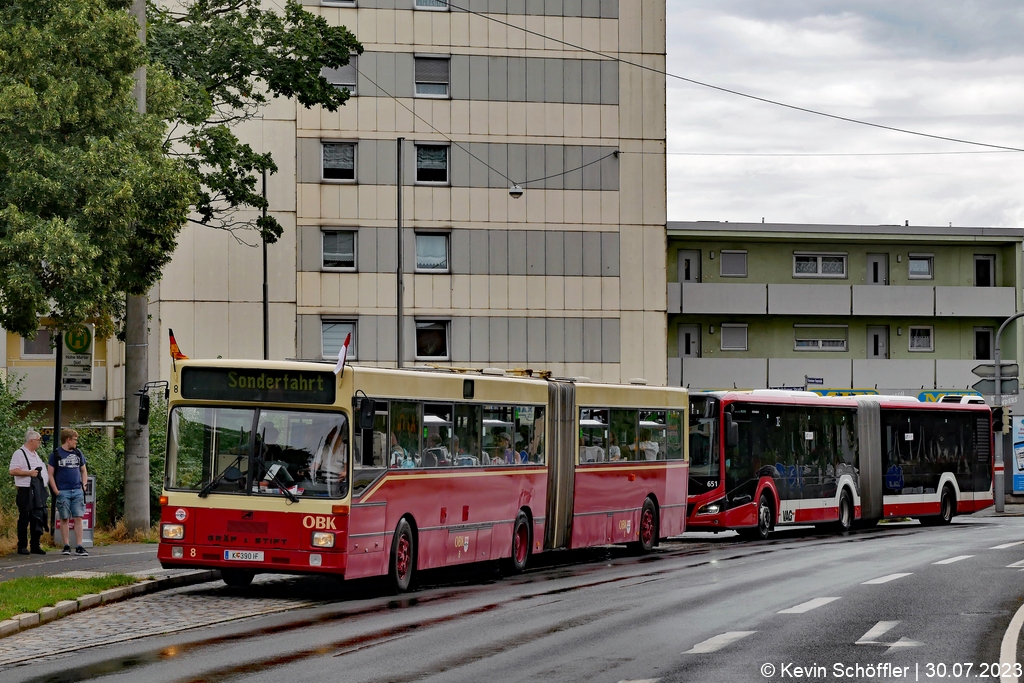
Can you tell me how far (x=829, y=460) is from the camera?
32.4 meters

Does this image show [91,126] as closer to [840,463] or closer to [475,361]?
[840,463]

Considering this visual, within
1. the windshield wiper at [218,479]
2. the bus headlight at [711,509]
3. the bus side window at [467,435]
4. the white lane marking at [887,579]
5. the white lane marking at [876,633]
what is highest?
the bus side window at [467,435]

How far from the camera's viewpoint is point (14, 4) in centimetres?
2084

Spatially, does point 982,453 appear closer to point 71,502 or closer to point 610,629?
point 71,502

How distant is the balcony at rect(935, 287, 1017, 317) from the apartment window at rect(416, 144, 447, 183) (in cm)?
2352

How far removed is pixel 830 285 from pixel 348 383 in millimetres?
46845

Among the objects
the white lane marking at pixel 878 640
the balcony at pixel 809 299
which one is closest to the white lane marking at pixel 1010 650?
the white lane marking at pixel 878 640

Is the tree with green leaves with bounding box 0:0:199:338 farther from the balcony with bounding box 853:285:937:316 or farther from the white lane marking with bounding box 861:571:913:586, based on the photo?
the balcony with bounding box 853:285:937:316

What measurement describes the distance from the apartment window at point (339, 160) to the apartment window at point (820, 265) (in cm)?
2173

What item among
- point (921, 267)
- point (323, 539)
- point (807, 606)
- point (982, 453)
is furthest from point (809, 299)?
point (323, 539)

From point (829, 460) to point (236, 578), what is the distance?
17.3 meters

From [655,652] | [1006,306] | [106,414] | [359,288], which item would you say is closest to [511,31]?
[359,288]

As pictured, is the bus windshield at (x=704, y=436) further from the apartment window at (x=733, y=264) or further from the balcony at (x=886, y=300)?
the balcony at (x=886, y=300)

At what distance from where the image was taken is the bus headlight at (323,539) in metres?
16.2
